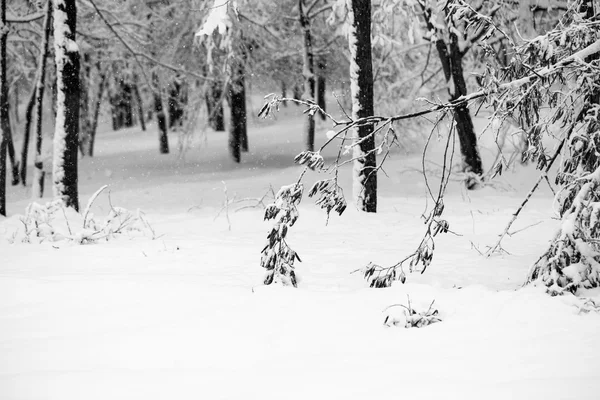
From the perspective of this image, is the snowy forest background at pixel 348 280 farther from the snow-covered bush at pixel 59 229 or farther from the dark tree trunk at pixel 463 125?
the dark tree trunk at pixel 463 125

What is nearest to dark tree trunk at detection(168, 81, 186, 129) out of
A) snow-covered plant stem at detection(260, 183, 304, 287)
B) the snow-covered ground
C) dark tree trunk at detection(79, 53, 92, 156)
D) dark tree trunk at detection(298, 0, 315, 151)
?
dark tree trunk at detection(79, 53, 92, 156)

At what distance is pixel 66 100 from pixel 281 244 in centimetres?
635

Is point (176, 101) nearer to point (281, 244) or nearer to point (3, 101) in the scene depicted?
point (3, 101)

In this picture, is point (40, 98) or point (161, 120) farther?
point (161, 120)

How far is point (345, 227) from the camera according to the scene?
26.4 ft

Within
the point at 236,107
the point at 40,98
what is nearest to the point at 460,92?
the point at 236,107

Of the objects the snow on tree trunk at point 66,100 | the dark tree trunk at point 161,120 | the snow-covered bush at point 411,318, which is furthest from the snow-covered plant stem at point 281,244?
the dark tree trunk at point 161,120

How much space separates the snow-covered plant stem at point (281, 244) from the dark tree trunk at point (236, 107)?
14.0m

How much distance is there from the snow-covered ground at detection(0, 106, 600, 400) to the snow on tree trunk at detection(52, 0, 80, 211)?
2.32 metres

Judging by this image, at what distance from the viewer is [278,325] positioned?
12.8 ft

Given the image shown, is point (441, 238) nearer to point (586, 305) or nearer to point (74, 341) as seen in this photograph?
point (586, 305)

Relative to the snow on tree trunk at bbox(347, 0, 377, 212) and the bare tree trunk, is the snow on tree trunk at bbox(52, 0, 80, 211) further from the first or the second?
the snow on tree trunk at bbox(347, 0, 377, 212)

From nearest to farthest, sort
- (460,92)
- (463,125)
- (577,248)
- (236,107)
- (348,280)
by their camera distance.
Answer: (577,248), (348,280), (460,92), (463,125), (236,107)

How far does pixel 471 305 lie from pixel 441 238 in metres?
3.19
